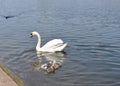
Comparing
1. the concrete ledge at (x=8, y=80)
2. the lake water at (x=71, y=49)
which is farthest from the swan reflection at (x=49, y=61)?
the concrete ledge at (x=8, y=80)

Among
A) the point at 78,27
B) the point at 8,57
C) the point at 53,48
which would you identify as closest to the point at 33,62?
the point at 8,57

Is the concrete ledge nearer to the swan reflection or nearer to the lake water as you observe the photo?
the lake water

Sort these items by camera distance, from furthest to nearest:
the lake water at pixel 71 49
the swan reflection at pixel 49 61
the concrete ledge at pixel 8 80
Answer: the swan reflection at pixel 49 61, the lake water at pixel 71 49, the concrete ledge at pixel 8 80

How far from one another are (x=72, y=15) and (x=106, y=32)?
10447 mm

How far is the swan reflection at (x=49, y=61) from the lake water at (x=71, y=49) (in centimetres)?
7

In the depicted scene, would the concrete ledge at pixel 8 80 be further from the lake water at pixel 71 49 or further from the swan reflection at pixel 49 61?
the swan reflection at pixel 49 61

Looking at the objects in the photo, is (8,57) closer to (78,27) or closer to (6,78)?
(6,78)

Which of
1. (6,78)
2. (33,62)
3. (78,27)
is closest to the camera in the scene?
(6,78)

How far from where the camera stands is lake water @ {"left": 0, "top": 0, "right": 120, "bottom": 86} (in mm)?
13058

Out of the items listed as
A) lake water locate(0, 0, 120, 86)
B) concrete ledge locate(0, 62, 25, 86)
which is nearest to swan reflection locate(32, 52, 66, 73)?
lake water locate(0, 0, 120, 86)

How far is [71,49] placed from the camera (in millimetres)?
18219

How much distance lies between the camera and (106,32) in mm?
23438

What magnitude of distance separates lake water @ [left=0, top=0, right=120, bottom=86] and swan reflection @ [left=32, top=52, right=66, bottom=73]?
68mm

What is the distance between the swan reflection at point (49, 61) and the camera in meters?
14.2
